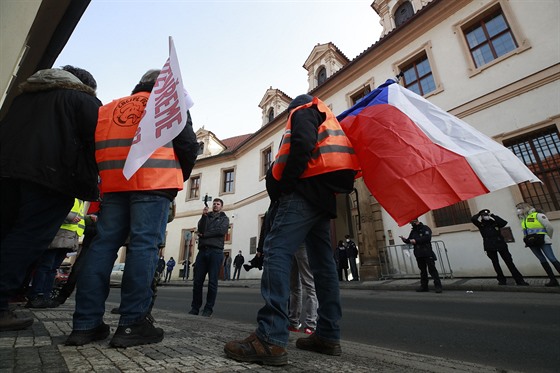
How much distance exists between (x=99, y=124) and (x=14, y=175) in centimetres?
64

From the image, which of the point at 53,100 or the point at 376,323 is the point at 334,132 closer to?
the point at 53,100

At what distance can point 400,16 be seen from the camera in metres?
15.3

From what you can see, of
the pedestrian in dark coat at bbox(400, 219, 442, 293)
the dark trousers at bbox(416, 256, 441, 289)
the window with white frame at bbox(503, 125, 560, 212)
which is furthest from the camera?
the window with white frame at bbox(503, 125, 560, 212)

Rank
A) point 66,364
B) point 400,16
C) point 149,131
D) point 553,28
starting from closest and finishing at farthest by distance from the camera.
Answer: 1. point 66,364
2. point 149,131
3. point 553,28
4. point 400,16

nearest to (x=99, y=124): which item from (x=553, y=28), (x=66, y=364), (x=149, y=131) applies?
(x=149, y=131)

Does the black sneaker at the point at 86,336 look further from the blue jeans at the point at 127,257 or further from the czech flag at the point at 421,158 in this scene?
the czech flag at the point at 421,158

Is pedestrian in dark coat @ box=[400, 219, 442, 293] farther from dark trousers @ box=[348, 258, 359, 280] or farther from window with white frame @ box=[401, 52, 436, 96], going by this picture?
window with white frame @ box=[401, 52, 436, 96]

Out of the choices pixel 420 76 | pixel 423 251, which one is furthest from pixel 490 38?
pixel 423 251

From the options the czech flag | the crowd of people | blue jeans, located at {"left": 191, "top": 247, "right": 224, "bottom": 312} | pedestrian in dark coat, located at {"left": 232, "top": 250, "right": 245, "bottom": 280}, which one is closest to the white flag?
the crowd of people

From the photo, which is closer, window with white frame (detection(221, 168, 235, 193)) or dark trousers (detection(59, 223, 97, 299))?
dark trousers (detection(59, 223, 97, 299))

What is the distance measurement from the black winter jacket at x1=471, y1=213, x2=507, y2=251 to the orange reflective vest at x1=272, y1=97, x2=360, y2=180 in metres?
7.12

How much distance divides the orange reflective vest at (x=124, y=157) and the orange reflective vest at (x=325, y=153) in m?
0.80

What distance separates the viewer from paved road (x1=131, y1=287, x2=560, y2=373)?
8.50 feet

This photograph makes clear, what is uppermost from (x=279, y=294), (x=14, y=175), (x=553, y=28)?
(x=553, y=28)
